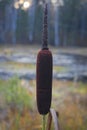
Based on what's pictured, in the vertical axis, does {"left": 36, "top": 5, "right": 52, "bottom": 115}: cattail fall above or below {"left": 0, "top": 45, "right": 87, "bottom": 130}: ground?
above

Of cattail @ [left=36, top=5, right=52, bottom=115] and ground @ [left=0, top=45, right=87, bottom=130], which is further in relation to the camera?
ground @ [left=0, top=45, right=87, bottom=130]

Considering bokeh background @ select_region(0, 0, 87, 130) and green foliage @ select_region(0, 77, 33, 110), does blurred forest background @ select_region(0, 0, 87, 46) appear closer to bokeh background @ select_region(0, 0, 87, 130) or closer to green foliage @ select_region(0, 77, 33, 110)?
bokeh background @ select_region(0, 0, 87, 130)

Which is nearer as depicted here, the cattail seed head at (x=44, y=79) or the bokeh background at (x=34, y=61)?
the cattail seed head at (x=44, y=79)

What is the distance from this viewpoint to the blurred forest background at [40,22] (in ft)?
6.77

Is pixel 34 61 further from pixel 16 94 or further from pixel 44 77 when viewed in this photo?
pixel 44 77

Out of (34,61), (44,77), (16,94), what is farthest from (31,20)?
(44,77)

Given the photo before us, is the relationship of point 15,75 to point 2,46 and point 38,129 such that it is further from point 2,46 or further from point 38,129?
point 38,129

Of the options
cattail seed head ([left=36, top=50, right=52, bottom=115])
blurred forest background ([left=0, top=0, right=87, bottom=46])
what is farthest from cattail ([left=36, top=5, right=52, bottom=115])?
blurred forest background ([left=0, top=0, right=87, bottom=46])

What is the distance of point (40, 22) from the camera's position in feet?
6.79

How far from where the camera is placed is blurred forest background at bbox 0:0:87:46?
2.06 meters

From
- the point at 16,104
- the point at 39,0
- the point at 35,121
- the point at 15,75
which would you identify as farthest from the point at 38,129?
the point at 39,0

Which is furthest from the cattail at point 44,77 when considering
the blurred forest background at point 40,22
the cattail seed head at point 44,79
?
the blurred forest background at point 40,22

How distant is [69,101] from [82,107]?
0.09 m

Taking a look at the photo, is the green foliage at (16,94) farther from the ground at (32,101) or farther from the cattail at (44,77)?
the cattail at (44,77)
